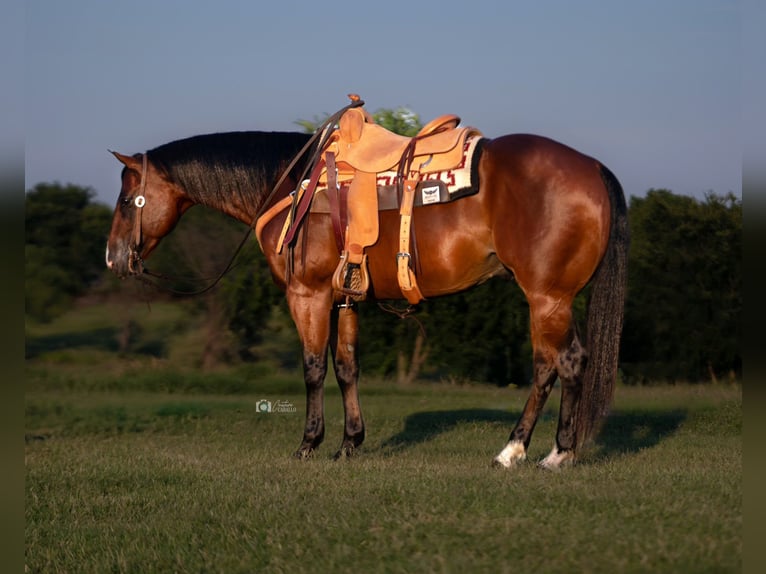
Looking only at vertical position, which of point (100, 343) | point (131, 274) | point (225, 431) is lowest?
point (225, 431)

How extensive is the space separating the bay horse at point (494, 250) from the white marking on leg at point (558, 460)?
0.01m

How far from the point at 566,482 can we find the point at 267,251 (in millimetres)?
3124

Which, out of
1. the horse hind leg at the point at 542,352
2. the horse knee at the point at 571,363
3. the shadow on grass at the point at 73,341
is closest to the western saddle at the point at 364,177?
the horse hind leg at the point at 542,352

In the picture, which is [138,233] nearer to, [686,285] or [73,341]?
[73,341]

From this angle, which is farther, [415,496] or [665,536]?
[415,496]

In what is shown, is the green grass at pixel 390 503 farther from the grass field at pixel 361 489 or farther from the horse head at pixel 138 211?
the horse head at pixel 138 211

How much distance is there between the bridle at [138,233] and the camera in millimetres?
7965

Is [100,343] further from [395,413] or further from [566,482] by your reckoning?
[566,482]

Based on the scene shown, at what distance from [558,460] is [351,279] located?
6.81 ft

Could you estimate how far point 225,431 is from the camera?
35.0ft

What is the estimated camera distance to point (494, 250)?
6.88 meters

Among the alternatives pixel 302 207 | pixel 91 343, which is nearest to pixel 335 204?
pixel 302 207
